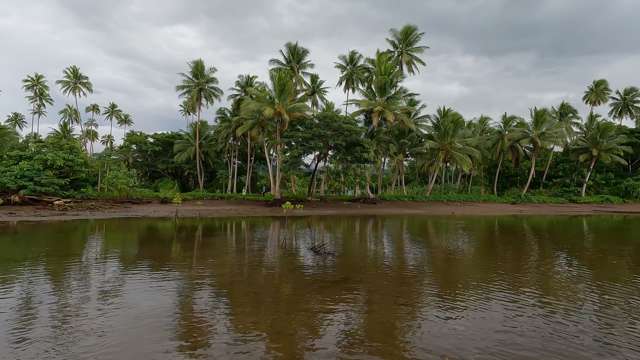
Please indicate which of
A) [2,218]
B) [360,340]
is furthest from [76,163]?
[360,340]

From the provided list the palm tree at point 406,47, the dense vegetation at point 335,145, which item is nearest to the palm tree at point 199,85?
the dense vegetation at point 335,145

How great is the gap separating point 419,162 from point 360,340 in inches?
1554

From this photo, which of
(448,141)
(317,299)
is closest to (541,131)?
(448,141)

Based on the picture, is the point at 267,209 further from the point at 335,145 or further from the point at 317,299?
Result: the point at 317,299

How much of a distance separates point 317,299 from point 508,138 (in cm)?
4216

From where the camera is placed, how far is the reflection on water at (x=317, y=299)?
5996 mm

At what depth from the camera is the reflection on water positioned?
19.7ft

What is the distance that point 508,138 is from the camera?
145 feet

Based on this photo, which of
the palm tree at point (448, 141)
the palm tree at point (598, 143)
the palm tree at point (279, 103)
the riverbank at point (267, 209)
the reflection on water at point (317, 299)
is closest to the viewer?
the reflection on water at point (317, 299)

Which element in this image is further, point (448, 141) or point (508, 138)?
point (508, 138)

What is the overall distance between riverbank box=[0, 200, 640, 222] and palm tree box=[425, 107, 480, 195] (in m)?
4.78

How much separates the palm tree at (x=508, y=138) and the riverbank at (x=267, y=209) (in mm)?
7886

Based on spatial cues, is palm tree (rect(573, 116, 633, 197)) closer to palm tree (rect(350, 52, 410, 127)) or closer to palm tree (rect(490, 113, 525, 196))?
palm tree (rect(490, 113, 525, 196))

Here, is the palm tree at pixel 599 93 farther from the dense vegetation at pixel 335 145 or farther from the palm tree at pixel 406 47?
the palm tree at pixel 406 47
